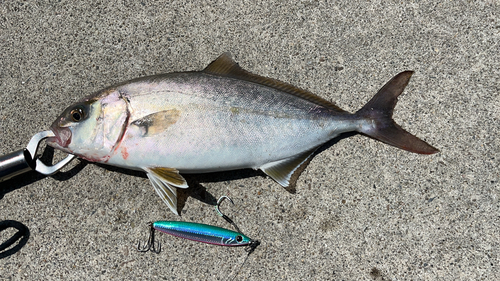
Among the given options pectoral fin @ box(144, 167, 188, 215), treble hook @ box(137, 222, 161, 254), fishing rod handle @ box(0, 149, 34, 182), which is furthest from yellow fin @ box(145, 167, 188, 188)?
fishing rod handle @ box(0, 149, 34, 182)

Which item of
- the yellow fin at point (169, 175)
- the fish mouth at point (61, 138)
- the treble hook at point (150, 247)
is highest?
the fish mouth at point (61, 138)

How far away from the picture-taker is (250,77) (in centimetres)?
200

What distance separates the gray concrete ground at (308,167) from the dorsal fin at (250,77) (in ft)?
0.52

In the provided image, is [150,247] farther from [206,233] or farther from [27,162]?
[27,162]

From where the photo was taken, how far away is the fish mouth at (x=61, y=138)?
6.07 ft

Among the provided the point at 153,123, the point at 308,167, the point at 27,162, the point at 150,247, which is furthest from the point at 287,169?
the point at 27,162

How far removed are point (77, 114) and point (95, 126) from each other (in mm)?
138

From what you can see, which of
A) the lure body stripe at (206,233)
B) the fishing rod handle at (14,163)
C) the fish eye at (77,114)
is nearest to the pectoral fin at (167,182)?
the lure body stripe at (206,233)

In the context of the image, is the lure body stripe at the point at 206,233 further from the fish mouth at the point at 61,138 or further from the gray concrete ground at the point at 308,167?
the fish mouth at the point at 61,138

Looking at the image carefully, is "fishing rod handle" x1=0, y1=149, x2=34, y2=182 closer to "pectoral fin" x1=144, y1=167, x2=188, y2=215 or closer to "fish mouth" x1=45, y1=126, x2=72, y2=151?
"fish mouth" x1=45, y1=126, x2=72, y2=151

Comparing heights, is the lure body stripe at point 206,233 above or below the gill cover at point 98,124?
below

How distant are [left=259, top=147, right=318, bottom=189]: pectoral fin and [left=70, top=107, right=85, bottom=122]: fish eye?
3.67ft

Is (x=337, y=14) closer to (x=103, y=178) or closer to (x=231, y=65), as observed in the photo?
(x=231, y=65)

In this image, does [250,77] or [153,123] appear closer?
[153,123]
